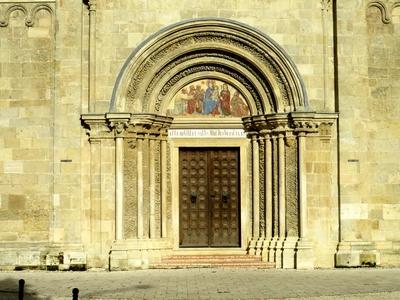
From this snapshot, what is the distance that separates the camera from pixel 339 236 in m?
19.1

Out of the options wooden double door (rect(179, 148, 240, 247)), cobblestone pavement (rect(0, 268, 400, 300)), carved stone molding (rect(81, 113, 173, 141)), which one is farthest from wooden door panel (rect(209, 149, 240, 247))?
carved stone molding (rect(81, 113, 173, 141))

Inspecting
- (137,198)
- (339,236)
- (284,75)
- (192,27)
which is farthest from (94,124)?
(339,236)

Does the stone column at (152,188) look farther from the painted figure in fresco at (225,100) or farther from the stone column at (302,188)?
the stone column at (302,188)

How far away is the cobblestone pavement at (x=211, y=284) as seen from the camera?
14094mm

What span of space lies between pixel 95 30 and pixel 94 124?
2378 mm

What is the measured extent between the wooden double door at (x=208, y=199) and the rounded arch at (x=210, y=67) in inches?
63.8

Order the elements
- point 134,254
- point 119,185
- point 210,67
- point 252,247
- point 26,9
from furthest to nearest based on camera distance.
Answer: point 210,67, point 252,247, point 26,9, point 119,185, point 134,254

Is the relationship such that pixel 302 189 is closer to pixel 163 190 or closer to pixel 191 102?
pixel 163 190

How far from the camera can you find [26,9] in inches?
771

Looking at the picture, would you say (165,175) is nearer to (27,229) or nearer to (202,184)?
(202,184)

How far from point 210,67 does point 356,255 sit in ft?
19.8

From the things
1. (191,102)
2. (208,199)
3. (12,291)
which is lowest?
(12,291)

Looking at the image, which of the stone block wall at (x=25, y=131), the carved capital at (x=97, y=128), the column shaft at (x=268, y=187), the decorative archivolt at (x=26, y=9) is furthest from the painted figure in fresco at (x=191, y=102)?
the decorative archivolt at (x=26, y=9)

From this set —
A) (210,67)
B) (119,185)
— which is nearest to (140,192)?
(119,185)
